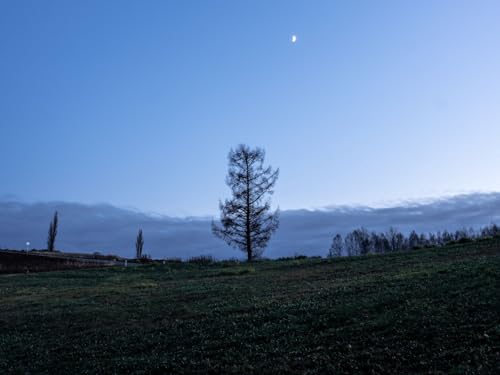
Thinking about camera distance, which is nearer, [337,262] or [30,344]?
[30,344]

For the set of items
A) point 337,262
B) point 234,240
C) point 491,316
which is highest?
point 234,240

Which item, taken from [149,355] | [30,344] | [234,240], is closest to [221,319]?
[149,355]

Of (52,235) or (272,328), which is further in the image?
(52,235)

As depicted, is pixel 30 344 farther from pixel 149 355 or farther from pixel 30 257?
pixel 30 257

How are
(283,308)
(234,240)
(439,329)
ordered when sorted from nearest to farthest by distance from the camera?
1. (439,329)
2. (283,308)
3. (234,240)

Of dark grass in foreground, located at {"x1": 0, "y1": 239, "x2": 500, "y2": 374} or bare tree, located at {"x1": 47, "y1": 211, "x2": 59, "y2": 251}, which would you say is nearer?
dark grass in foreground, located at {"x1": 0, "y1": 239, "x2": 500, "y2": 374}

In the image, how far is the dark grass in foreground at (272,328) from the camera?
12.3 meters

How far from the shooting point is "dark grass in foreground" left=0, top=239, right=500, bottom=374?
12312 mm

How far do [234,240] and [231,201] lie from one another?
15.8ft

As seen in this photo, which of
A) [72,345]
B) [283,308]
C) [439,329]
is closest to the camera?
[439,329]

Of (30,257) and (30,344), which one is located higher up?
(30,257)

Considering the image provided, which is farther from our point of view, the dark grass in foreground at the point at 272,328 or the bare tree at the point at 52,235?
the bare tree at the point at 52,235

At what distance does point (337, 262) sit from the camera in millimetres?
42375

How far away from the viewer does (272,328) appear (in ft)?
54.4
